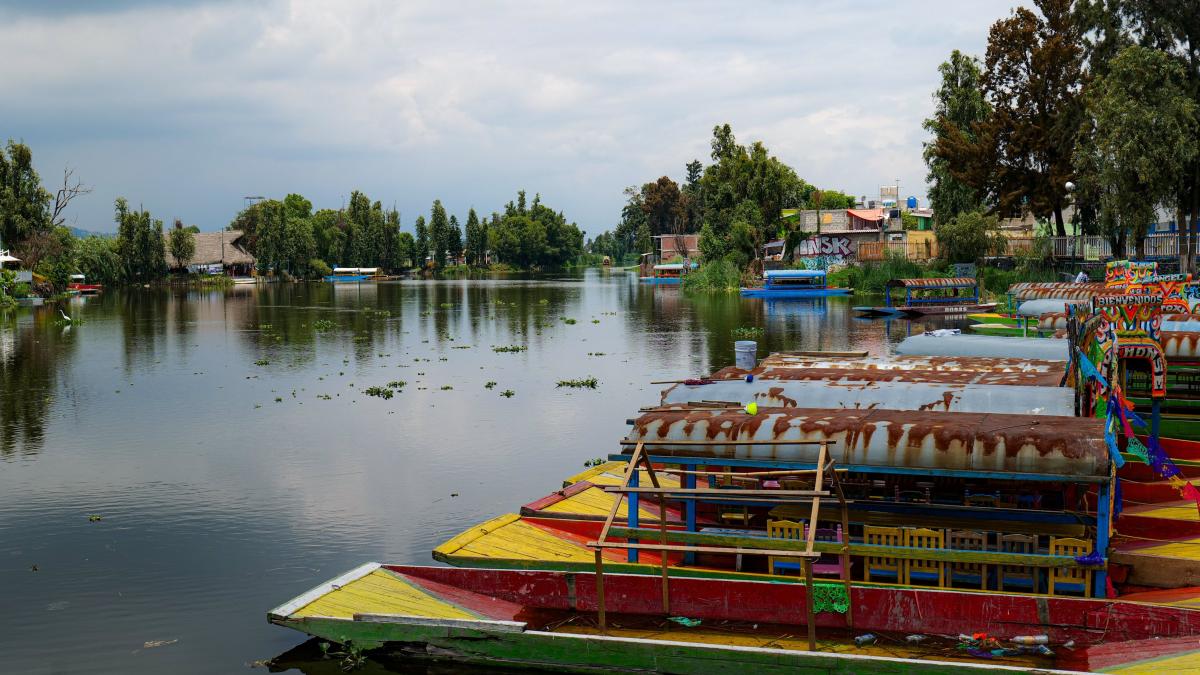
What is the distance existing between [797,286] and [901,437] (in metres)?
77.6

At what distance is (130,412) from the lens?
3350 cm

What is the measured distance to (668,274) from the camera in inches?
5310

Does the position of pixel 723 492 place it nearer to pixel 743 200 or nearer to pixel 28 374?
pixel 28 374

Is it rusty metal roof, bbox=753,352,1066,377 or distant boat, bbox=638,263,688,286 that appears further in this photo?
distant boat, bbox=638,263,688,286

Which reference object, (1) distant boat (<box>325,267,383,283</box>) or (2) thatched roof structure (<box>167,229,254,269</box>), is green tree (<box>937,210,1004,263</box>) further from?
(2) thatched roof structure (<box>167,229,254,269</box>)

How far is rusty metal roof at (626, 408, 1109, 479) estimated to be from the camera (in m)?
12.9

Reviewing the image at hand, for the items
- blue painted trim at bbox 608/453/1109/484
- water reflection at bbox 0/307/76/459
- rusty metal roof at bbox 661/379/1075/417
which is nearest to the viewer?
blue painted trim at bbox 608/453/1109/484

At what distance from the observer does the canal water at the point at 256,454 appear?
52.3 feet

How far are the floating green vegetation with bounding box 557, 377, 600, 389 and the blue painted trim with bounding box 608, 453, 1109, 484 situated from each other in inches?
906

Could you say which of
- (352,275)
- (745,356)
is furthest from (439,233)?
(745,356)

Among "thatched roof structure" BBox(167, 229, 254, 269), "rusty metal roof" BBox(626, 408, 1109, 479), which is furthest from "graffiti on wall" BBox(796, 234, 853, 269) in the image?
"rusty metal roof" BBox(626, 408, 1109, 479)

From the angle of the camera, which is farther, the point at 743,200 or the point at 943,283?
the point at 743,200

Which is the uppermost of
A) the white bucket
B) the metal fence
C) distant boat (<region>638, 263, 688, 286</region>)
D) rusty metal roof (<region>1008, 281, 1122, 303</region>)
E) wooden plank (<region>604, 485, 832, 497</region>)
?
the metal fence

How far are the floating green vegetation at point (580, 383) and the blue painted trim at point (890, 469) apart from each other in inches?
906
